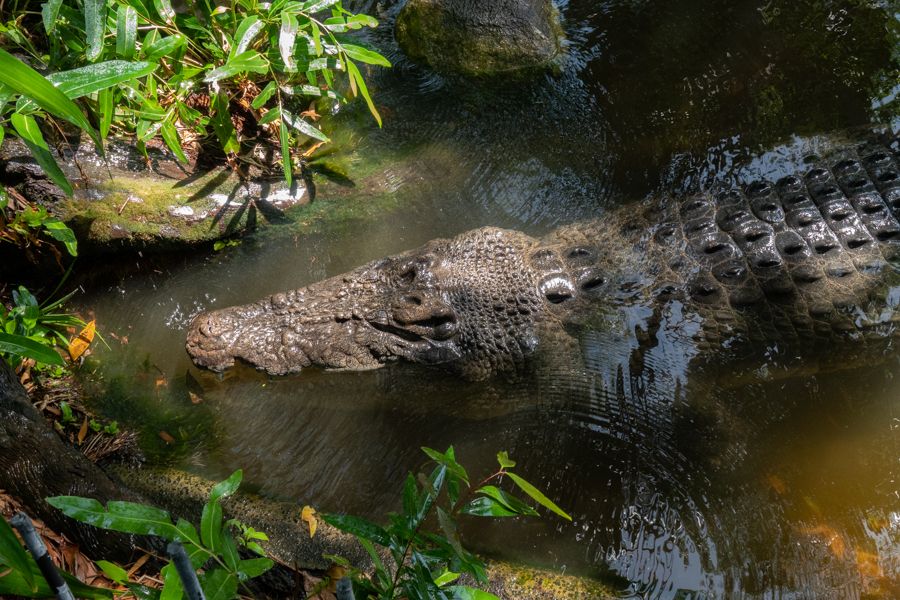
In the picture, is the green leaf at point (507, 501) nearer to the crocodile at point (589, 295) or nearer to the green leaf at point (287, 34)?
the crocodile at point (589, 295)

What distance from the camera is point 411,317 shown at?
331 cm

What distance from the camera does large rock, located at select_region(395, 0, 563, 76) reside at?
4.60 m

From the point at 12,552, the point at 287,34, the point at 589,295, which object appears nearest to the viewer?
the point at 12,552

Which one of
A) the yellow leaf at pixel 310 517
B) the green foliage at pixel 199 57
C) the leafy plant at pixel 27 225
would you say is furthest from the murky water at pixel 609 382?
the green foliage at pixel 199 57

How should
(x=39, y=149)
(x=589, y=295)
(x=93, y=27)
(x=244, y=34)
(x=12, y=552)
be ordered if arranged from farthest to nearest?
1. (x=589, y=295)
2. (x=244, y=34)
3. (x=93, y=27)
4. (x=39, y=149)
5. (x=12, y=552)

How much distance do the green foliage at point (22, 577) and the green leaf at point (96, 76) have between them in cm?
103

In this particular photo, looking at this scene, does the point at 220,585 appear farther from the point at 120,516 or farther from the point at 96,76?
the point at 96,76

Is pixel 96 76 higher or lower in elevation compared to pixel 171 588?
higher

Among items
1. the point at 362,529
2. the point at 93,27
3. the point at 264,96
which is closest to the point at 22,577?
the point at 362,529

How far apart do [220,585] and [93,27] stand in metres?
2.14

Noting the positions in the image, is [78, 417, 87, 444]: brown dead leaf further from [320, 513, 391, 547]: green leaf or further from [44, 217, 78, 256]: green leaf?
[320, 513, 391, 547]: green leaf

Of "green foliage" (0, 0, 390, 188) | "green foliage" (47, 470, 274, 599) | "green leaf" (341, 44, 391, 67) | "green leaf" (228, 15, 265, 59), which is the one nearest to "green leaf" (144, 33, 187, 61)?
"green foliage" (0, 0, 390, 188)

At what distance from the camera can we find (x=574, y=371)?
10.8ft

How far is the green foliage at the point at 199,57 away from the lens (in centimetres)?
297
